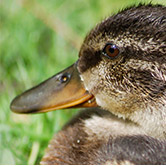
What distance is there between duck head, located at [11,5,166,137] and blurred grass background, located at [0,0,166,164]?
0.30 metres

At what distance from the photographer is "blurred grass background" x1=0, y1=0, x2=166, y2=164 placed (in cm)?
207

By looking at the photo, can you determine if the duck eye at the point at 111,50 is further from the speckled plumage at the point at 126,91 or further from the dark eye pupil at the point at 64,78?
the dark eye pupil at the point at 64,78

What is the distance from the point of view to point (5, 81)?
8.50 ft

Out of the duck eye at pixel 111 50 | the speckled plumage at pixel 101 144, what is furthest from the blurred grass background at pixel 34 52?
the duck eye at pixel 111 50

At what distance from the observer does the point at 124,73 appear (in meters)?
1.66

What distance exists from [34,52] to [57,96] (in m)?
1.00

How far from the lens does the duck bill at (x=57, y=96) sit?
5.85ft

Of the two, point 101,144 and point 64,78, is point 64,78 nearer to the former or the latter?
point 64,78

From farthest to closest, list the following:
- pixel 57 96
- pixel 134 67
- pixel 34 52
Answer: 1. pixel 34 52
2. pixel 57 96
3. pixel 134 67

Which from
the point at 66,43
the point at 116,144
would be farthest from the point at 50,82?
the point at 66,43

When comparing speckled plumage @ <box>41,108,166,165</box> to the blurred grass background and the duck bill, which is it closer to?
the duck bill

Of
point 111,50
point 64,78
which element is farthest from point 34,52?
point 111,50

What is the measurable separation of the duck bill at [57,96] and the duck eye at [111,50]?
0.65ft

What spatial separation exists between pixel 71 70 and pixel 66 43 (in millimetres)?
1146
